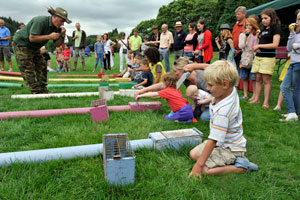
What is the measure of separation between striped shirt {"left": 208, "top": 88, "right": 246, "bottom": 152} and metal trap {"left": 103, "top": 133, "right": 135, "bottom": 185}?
2.65 ft

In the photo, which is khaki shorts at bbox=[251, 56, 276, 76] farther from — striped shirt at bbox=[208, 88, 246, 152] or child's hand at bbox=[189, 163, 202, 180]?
child's hand at bbox=[189, 163, 202, 180]

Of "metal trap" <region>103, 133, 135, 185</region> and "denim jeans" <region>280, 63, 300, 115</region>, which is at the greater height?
"denim jeans" <region>280, 63, 300, 115</region>

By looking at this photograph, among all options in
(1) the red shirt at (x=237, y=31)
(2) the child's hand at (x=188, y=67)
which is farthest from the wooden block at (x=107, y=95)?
(1) the red shirt at (x=237, y=31)

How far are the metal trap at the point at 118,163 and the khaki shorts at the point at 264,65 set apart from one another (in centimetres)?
406

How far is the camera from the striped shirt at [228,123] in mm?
1979

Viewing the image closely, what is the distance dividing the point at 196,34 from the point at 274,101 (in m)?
3.80

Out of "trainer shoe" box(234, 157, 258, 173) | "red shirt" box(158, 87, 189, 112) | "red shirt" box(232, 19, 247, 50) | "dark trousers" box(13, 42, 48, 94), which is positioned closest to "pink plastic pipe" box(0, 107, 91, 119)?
"red shirt" box(158, 87, 189, 112)

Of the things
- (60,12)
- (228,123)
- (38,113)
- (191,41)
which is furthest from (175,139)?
(191,41)

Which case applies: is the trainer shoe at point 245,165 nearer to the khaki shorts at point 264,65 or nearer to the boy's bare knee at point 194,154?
the boy's bare knee at point 194,154

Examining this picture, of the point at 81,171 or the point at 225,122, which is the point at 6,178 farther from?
the point at 225,122

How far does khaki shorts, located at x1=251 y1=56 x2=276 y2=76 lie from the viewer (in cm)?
469

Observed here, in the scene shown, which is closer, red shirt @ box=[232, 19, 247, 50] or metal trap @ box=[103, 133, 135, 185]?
metal trap @ box=[103, 133, 135, 185]

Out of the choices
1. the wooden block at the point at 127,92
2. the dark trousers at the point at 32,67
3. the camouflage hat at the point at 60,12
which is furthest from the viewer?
the wooden block at the point at 127,92

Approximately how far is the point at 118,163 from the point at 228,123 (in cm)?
113
